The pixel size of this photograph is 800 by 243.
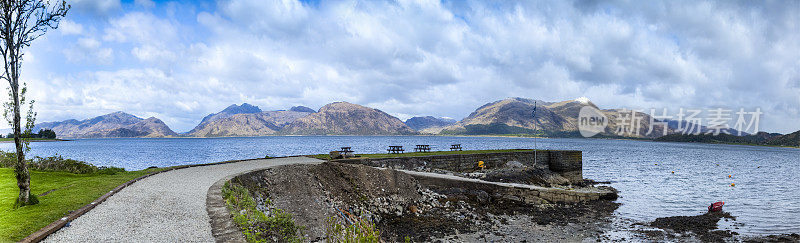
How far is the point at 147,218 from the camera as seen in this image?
9391 mm

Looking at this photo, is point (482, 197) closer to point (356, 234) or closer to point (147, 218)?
point (356, 234)

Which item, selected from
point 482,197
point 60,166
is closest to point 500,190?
point 482,197

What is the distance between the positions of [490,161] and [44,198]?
30.3 meters

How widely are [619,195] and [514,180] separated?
28.1ft

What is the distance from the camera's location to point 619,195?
28.7m

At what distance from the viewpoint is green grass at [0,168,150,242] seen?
818 centimetres

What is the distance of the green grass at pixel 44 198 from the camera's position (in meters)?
8.18

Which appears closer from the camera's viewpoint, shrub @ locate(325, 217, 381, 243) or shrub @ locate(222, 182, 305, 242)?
shrub @ locate(325, 217, 381, 243)

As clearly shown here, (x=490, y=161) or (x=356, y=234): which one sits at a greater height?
(x=356, y=234)

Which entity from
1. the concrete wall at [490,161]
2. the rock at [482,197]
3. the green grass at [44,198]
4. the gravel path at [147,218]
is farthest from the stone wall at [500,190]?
the green grass at [44,198]

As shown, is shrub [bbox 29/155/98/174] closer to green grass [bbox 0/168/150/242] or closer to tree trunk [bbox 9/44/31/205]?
green grass [bbox 0/168/150/242]

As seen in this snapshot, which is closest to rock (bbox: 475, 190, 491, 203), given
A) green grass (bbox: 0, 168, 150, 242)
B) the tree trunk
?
green grass (bbox: 0, 168, 150, 242)

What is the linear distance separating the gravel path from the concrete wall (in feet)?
44.3

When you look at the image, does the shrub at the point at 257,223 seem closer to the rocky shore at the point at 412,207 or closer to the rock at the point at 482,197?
the rocky shore at the point at 412,207
